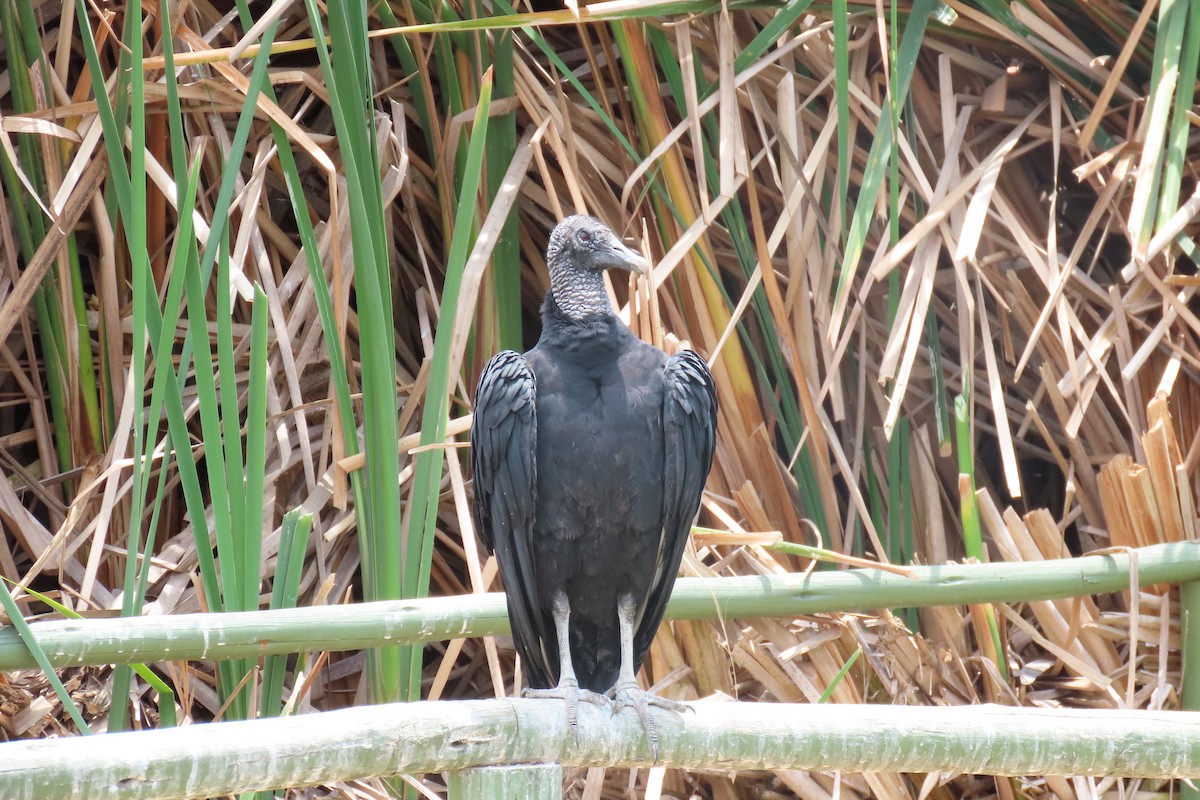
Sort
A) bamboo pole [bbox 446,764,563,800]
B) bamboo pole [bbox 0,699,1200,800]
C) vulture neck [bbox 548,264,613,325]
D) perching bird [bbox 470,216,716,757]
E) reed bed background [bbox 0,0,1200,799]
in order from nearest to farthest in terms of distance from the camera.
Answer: bamboo pole [bbox 0,699,1200,800]
bamboo pole [bbox 446,764,563,800]
perching bird [bbox 470,216,716,757]
vulture neck [bbox 548,264,613,325]
reed bed background [bbox 0,0,1200,799]

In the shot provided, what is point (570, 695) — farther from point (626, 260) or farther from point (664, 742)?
point (626, 260)

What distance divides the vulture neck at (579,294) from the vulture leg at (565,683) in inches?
19.6

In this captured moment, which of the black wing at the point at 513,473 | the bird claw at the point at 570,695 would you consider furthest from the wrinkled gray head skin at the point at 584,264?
the bird claw at the point at 570,695

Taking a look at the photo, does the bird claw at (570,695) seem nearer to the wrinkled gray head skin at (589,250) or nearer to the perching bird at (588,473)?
the perching bird at (588,473)

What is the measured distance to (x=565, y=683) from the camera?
6.69 ft

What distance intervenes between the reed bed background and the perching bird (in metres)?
0.16

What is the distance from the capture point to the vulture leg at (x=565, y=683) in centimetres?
181

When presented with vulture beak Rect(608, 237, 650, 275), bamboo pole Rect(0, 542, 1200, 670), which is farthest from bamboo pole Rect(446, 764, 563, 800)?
vulture beak Rect(608, 237, 650, 275)

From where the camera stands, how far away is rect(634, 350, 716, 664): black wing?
2164mm

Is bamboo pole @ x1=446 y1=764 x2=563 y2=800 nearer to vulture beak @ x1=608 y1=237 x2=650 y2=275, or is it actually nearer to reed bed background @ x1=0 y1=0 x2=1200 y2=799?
reed bed background @ x1=0 y1=0 x2=1200 y2=799

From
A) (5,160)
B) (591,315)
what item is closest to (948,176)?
(591,315)

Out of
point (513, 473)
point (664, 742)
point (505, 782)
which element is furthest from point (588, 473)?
point (505, 782)

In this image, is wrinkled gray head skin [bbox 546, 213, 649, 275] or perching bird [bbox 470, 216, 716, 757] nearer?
perching bird [bbox 470, 216, 716, 757]

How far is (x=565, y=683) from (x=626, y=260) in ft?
2.58
